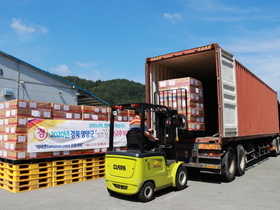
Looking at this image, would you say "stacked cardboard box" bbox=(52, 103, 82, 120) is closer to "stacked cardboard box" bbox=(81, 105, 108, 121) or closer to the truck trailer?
"stacked cardboard box" bbox=(81, 105, 108, 121)

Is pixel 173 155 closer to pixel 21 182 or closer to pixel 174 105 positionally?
pixel 174 105

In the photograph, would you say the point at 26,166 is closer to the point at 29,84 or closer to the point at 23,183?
the point at 23,183

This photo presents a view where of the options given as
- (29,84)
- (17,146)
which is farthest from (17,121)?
(29,84)

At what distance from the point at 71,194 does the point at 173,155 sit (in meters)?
2.56

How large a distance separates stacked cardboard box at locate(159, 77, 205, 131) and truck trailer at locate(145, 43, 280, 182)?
0.20 m

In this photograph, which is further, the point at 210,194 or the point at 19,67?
the point at 19,67

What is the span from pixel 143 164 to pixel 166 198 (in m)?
1.06

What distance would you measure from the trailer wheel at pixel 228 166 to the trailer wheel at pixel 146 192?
2.51 m

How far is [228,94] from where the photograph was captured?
291 inches

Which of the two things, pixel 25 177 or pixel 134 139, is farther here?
pixel 25 177

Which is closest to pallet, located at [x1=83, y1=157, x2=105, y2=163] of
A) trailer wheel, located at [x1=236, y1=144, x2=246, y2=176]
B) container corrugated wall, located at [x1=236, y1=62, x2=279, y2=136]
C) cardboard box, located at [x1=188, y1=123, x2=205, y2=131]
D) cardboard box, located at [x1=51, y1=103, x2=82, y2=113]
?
cardboard box, located at [x1=51, y1=103, x2=82, y2=113]

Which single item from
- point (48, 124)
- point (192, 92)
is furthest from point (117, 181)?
point (192, 92)

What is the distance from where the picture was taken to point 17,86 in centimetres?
1686

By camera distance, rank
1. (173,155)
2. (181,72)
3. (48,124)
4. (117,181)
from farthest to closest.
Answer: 1. (181,72)
2. (48,124)
3. (173,155)
4. (117,181)
